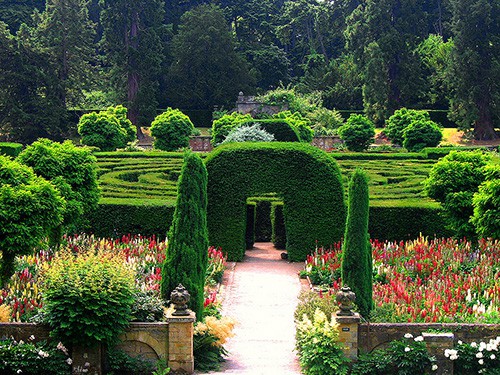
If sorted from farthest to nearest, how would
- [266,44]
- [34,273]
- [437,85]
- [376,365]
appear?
[266,44]
[437,85]
[34,273]
[376,365]

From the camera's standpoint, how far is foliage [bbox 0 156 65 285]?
531 inches

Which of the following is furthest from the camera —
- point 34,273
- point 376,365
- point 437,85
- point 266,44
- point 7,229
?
point 266,44

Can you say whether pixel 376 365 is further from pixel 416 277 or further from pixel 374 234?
pixel 374 234

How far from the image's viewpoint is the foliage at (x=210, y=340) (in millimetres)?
11477

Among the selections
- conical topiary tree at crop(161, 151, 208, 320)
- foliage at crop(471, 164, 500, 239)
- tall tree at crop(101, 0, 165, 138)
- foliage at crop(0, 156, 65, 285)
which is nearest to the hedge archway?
foliage at crop(471, 164, 500, 239)

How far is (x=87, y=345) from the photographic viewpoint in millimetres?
10859

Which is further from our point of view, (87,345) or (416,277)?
(416,277)

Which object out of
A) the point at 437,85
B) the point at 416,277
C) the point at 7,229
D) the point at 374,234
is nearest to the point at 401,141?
the point at 437,85

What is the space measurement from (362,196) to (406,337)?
3298 mm

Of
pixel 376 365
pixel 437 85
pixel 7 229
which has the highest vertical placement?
pixel 437 85

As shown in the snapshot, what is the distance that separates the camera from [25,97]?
55625 millimetres

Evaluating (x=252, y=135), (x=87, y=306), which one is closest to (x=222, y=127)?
(x=252, y=135)

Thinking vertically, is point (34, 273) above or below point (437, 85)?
below

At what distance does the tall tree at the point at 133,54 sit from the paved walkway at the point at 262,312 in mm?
40057
